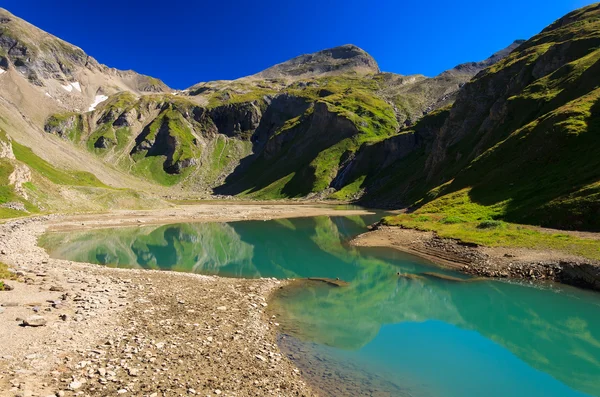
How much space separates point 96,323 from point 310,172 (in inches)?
6834

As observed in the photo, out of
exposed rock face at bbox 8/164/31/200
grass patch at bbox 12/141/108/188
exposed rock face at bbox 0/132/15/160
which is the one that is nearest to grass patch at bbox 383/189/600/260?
exposed rock face at bbox 8/164/31/200

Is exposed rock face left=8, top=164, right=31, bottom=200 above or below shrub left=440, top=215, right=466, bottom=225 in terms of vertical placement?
below

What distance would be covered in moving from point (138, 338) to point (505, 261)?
3504 centimetres

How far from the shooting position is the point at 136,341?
15898 millimetres

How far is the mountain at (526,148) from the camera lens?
1868 inches

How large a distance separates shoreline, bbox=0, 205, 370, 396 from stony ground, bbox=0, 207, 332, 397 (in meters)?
0.04

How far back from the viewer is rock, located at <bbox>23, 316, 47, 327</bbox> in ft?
53.3

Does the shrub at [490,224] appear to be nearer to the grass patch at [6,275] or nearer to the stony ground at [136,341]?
the stony ground at [136,341]

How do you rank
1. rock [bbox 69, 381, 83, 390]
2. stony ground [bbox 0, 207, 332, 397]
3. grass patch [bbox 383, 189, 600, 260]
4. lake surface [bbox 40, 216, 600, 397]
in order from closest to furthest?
rock [bbox 69, 381, 83, 390]
stony ground [bbox 0, 207, 332, 397]
lake surface [bbox 40, 216, 600, 397]
grass patch [bbox 383, 189, 600, 260]

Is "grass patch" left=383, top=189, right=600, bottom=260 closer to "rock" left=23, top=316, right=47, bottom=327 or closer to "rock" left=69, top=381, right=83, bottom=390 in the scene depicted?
"rock" left=69, top=381, right=83, bottom=390

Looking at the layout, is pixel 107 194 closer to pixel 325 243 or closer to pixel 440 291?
pixel 325 243

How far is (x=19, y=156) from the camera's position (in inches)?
4333

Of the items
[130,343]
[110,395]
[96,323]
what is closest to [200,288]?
[96,323]

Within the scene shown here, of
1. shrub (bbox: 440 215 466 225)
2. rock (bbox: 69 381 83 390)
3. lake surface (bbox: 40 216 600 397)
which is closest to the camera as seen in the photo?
rock (bbox: 69 381 83 390)
